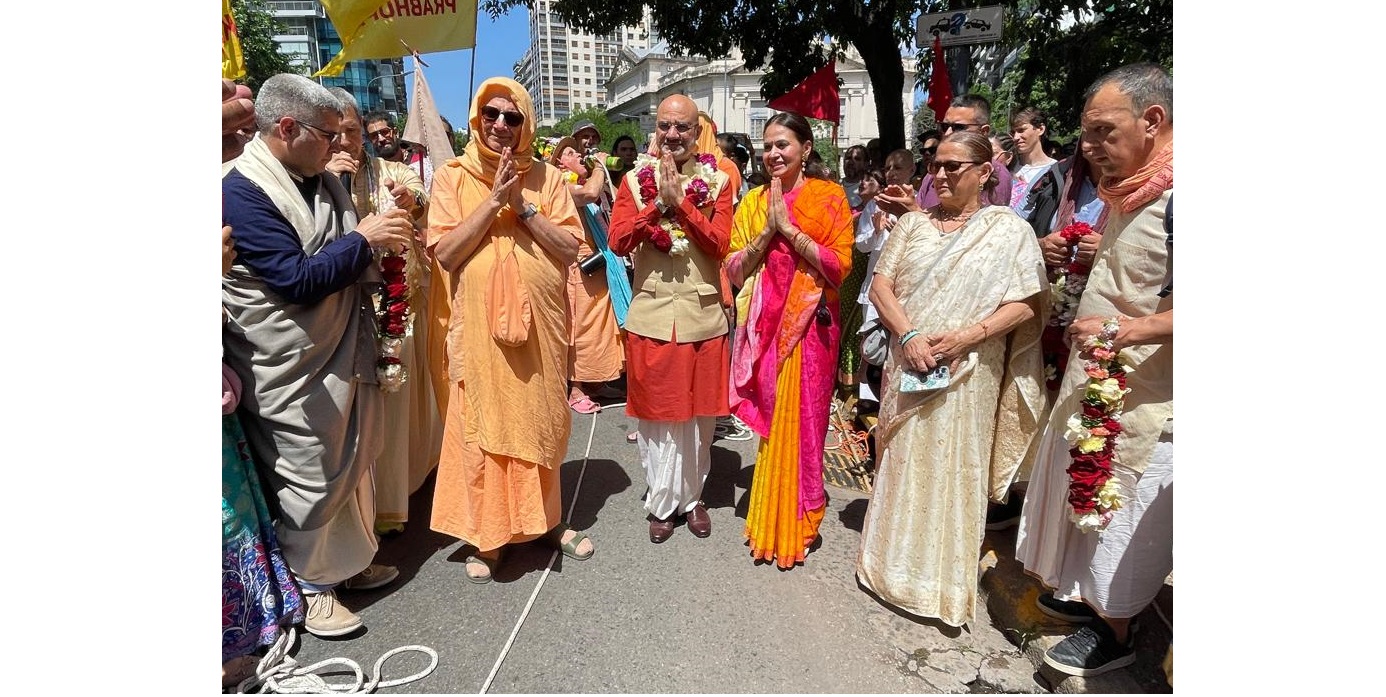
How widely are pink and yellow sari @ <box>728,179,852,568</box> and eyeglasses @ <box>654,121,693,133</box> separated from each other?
47 centimetres

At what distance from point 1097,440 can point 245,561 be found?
2897mm

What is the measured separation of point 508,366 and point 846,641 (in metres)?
1.80

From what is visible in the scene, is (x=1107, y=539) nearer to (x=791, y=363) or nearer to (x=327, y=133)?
(x=791, y=363)

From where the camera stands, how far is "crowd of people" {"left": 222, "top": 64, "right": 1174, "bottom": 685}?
2.28 meters

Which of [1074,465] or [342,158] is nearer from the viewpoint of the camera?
[1074,465]

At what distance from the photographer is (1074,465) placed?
7.52ft

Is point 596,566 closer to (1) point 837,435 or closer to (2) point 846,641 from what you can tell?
(2) point 846,641

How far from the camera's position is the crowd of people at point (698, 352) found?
7.47 feet

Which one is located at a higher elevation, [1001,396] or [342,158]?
[342,158]

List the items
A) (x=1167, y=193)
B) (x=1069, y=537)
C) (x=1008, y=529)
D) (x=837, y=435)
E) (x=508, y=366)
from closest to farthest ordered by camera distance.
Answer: (x=1167, y=193)
(x=1069, y=537)
(x=508, y=366)
(x=1008, y=529)
(x=837, y=435)

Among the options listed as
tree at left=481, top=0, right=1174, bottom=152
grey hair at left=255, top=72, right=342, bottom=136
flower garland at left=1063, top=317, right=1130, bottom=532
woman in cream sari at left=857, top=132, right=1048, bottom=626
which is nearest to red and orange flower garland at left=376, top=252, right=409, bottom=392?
grey hair at left=255, top=72, right=342, bottom=136

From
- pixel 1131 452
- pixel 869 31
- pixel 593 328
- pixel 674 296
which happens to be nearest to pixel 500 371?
pixel 674 296

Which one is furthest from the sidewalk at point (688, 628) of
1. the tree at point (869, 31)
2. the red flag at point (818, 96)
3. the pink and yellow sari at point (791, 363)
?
the tree at point (869, 31)

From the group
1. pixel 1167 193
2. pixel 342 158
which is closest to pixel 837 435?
pixel 1167 193
